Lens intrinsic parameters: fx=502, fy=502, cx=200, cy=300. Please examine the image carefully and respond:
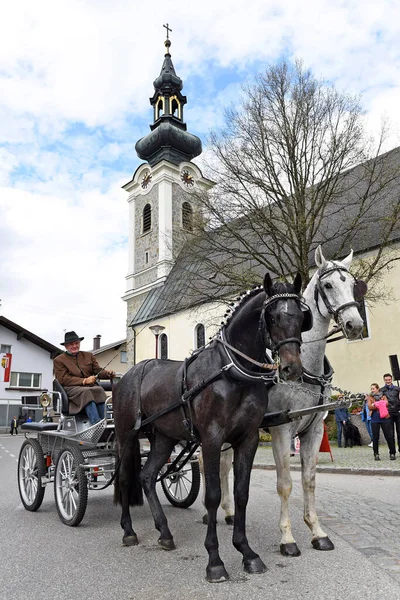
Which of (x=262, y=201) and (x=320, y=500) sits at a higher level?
(x=262, y=201)

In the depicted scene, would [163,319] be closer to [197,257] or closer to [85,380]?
[197,257]

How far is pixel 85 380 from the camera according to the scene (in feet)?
21.7

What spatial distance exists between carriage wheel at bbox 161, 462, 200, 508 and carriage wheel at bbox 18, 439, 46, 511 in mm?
1589

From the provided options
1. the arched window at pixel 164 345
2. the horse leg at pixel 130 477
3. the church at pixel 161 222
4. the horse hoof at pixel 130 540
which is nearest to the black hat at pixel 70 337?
the horse leg at pixel 130 477

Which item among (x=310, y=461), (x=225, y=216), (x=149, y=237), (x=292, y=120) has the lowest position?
(x=310, y=461)

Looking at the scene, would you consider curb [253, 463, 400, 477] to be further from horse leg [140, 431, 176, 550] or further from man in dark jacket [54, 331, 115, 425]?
horse leg [140, 431, 176, 550]

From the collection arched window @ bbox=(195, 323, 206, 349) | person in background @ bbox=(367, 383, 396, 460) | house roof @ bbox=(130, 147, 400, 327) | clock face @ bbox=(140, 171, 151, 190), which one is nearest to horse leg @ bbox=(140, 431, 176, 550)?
person in background @ bbox=(367, 383, 396, 460)

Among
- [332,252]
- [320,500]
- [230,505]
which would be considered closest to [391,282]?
[332,252]

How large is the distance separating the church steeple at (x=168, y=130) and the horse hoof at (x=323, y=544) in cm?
4013

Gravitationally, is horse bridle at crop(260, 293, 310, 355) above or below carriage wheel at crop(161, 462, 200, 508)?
above

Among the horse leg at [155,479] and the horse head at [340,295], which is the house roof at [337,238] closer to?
the horse head at [340,295]

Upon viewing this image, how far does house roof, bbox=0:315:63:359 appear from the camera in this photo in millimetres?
38844

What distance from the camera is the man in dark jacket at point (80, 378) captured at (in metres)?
6.61

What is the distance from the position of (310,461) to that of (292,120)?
15.6m
